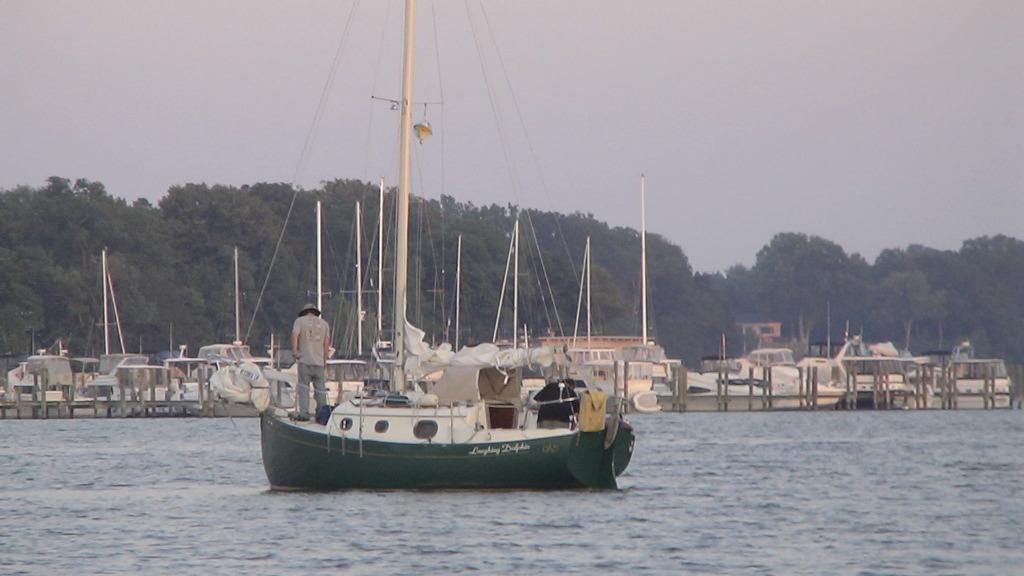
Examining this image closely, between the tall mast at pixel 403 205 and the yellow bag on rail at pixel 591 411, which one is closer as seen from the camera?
the yellow bag on rail at pixel 591 411

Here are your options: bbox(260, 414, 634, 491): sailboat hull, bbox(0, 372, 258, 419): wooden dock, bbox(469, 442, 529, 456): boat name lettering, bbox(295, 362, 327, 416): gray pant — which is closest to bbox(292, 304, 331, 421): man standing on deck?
bbox(295, 362, 327, 416): gray pant

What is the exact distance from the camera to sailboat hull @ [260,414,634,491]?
3578cm

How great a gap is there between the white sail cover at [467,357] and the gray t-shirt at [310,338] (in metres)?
2.01

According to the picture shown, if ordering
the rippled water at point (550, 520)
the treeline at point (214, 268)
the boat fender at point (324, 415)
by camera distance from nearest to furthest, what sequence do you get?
the rippled water at point (550, 520) → the boat fender at point (324, 415) → the treeline at point (214, 268)

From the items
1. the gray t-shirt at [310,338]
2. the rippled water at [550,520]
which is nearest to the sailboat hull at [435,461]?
the rippled water at [550,520]

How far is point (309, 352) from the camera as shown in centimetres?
3728

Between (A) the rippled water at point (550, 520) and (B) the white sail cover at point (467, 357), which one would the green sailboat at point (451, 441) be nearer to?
(B) the white sail cover at point (467, 357)

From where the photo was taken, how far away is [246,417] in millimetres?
88500

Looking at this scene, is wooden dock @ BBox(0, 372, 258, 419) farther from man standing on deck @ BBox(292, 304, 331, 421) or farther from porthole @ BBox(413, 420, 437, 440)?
porthole @ BBox(413, 420, 437, 440)

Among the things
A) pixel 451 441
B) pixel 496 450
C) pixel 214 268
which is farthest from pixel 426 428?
pixel 214 268

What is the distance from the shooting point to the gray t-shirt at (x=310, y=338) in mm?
37188

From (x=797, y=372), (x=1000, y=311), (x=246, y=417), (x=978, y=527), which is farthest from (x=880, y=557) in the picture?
(x=1000, y=311)

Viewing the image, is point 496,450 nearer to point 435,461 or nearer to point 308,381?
point 435,461

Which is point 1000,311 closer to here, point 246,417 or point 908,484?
point 246,417
